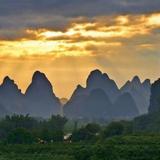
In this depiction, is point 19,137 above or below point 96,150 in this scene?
above

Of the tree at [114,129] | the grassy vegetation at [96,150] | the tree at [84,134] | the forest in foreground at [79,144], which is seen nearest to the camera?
the grassy vegetation at [96,150]

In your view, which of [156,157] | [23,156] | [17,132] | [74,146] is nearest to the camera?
[156,157]

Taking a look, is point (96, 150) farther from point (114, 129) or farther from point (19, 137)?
point (114, 129)

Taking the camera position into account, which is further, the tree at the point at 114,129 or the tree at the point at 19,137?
the tree at the point at 114,129

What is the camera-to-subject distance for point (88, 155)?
43594 mm

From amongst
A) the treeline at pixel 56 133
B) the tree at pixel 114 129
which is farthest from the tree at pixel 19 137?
the tree at pixel 114 129

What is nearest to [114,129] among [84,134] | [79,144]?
[84,134]

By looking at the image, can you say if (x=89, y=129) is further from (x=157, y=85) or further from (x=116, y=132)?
(x=157, y=85)

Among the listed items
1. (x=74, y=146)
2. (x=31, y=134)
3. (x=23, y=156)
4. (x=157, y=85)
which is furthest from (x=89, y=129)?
(x=157, y=85)

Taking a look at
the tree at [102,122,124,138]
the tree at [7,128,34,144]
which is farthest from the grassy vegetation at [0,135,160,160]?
the tree at [102,122,124,138]

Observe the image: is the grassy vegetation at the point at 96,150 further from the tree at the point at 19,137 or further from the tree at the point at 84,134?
the tree at the point at 84,134

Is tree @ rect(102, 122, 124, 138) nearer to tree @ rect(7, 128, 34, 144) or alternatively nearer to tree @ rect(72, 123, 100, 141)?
tree @ rect(72, 123, 100, 141)

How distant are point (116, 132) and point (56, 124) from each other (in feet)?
48.0

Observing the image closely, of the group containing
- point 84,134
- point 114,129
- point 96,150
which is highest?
point 114,129
